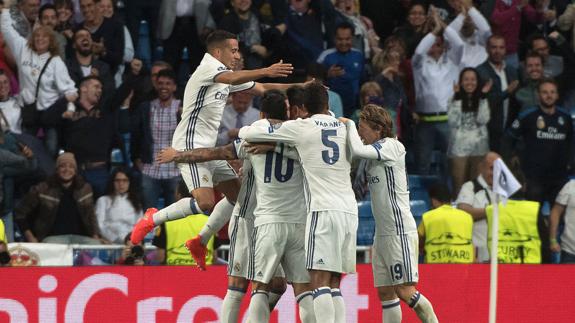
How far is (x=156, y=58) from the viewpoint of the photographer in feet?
71.7

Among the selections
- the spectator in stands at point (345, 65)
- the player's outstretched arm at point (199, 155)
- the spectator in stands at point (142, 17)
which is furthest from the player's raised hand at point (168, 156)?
the spectator in stands at point (142, 17)

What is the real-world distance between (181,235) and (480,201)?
3.90 meters

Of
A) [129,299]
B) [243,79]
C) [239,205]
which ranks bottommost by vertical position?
[129,299]

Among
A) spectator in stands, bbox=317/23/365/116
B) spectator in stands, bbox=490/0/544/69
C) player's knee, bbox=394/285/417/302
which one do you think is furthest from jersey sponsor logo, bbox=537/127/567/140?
player's knee, bbox=394/285/417/302

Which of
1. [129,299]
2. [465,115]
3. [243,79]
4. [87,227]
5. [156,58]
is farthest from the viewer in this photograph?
[156,58]

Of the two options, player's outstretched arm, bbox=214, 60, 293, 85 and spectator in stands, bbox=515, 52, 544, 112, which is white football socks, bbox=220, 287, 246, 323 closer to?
player's outstretched arm, bbox=214, 60, 293, 85

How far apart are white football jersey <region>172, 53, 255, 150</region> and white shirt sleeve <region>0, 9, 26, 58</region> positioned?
20.7ft

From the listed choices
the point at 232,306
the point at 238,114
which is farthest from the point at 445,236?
the point at 238,114

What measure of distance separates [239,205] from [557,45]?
352 inches

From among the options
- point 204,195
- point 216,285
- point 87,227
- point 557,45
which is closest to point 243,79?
point 204,195

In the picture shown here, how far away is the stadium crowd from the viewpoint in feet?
61.6

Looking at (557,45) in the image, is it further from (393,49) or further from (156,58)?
(156,58)

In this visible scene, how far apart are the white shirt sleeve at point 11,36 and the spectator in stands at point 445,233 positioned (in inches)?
243

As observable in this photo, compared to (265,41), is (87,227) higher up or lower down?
lower down
